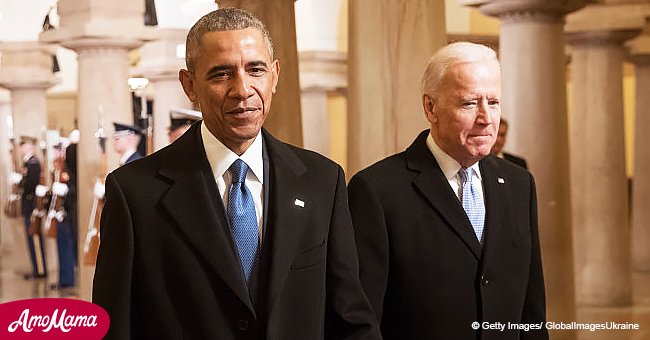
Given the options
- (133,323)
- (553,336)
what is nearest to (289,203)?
(133,323)

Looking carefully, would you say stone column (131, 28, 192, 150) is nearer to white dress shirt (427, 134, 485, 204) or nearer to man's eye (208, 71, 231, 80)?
white dress shirt (427, 134, 485, 204)

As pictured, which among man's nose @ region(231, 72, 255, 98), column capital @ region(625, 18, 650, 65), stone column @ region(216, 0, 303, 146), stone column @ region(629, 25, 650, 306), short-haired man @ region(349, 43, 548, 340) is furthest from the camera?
column capital @ region(625, 18, 650, 65)

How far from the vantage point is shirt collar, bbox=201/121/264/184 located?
88.9 inches

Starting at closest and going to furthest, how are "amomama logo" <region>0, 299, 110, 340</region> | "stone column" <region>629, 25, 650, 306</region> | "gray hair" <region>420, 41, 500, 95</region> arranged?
"gray hair" <region>420, 41, 500, 95</region>
"amomama logo" <region>0, 299, 110, 340</region>
"stone column" <region>629, 25, 650, 306</region>

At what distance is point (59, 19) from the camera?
16.8 ft

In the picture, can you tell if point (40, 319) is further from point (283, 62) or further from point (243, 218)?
point (283, 62)

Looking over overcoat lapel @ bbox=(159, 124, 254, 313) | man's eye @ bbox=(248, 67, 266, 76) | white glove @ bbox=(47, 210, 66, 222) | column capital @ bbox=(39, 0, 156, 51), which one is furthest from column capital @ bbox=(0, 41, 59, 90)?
man's eye @ bbox=(248, 67, 266, 76)

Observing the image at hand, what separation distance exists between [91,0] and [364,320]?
2993mm

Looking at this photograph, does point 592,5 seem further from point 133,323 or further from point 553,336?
point 133,323

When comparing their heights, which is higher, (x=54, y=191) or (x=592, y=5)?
(x=592, y=5)

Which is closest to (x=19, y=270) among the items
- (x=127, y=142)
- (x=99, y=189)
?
(x=99, y=189)

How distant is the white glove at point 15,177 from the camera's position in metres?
4.94

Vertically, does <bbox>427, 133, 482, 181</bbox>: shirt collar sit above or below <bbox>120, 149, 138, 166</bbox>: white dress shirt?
above

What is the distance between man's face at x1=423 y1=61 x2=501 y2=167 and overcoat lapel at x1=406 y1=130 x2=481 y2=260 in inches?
3.9
